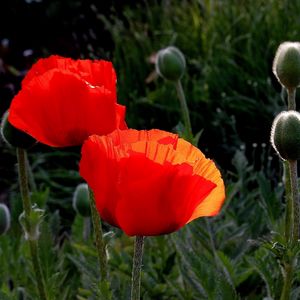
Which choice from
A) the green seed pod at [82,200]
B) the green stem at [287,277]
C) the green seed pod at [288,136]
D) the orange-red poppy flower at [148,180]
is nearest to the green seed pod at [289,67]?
the green seed pod at [288,136]

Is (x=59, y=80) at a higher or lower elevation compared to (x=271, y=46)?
higher

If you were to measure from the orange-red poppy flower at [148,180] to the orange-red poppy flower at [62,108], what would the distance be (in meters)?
0.18

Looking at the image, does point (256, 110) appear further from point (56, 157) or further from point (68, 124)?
point (68, 124)

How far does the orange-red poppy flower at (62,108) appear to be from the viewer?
1311 mm

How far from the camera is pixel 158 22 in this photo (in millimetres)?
5023

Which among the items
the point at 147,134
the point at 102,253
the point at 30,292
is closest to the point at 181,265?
the point at 30,292

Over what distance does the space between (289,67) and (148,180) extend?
0.54 meters

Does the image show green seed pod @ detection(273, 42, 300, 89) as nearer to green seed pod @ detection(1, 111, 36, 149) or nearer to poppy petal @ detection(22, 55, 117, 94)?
poppy petal @ detection(22, 55, 117, 94)

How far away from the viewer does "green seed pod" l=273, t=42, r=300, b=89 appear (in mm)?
1534

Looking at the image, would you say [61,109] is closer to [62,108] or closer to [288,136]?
[62,108]

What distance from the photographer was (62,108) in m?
1.33

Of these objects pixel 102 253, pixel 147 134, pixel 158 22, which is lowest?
pixel 158 22

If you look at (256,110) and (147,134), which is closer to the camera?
(147,134)

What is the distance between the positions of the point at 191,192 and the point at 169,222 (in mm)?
50
